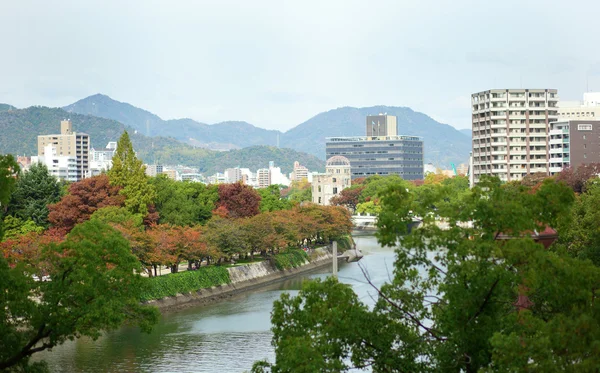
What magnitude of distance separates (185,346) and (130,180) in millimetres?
21151

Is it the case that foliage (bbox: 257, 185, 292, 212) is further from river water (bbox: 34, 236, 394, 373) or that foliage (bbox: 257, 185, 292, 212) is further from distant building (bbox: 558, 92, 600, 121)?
distant building (bbox: 558, 92, 600, 121)

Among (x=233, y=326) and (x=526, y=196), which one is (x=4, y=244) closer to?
(x=233, y=326)

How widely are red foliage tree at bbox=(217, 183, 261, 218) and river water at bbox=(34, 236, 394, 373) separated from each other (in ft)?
73.8

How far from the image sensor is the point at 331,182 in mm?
126000

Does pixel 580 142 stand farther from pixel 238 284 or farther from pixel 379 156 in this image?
pixel 379 156

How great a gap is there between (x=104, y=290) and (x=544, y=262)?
7.15m

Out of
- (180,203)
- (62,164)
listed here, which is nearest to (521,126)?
(180,203)

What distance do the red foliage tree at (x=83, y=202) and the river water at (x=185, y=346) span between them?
10969 mm

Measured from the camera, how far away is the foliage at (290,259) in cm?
5284

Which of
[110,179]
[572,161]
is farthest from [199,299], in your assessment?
[572,161]

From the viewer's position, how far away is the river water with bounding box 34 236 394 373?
2720cm

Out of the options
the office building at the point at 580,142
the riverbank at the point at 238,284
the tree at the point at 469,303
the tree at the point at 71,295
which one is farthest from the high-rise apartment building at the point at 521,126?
the tree at the point at 469,303

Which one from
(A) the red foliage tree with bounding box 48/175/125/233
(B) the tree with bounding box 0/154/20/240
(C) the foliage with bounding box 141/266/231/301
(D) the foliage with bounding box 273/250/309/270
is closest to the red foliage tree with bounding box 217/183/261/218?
(D) the foliage with bounding box 273/250/309/270

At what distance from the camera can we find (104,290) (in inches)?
584
